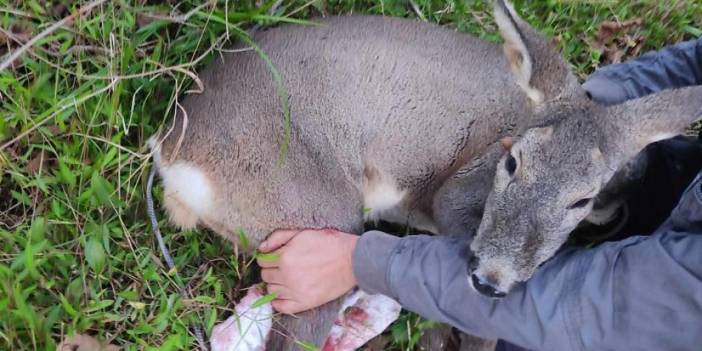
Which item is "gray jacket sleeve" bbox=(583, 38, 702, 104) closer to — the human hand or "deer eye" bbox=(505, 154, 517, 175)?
"deer eye" bbox=(505, 154, 517, 175)

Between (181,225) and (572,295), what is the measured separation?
1.69 metres

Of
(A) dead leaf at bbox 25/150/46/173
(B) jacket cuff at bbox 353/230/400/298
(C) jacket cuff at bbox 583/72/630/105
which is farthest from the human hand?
(C) jacket cuff at bbox 583/72/630/105

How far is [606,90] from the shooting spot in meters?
3.15

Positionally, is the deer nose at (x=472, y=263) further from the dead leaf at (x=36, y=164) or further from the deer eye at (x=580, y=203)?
the dead leaf at (x=36, y=164)

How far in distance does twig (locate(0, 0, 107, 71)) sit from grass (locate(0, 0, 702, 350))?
0.19 ft

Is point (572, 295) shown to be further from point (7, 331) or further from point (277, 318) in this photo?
point (7, 331)

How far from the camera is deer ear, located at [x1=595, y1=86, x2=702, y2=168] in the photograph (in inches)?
96.7

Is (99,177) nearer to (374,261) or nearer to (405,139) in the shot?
(374,261)

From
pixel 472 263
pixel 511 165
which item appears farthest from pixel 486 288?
pixel 511 165

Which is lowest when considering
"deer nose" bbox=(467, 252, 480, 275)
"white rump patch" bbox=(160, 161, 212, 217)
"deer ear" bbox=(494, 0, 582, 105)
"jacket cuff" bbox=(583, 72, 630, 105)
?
"deer nose" bbox=(467, 252, 480, 275)

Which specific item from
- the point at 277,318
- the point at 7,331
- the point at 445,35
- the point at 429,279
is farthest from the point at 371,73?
the point at 7,331

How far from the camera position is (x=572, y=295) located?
7.41 feet

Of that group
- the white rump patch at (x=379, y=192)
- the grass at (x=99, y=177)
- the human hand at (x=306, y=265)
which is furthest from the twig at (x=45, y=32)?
the white rump patch at (x=379, y=192)

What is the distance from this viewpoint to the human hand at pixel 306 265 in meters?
2.77
